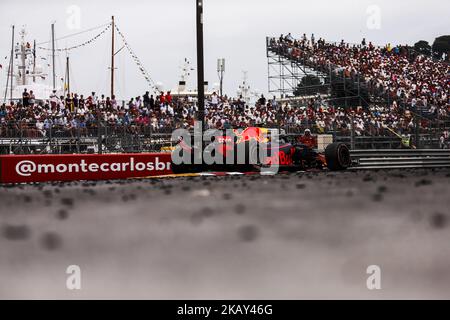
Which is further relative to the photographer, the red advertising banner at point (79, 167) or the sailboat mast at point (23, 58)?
the sailboat mast at point (23, 58)

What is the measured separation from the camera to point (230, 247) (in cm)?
423

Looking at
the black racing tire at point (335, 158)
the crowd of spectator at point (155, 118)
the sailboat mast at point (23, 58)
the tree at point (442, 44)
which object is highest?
the tree at point (442, 44)

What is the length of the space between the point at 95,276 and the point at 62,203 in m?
3.30

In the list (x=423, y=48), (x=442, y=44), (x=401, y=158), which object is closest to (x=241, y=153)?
(x=401, y=158)

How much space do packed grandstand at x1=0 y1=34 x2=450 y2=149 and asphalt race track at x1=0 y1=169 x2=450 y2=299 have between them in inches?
291

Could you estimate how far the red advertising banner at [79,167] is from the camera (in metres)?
14.9

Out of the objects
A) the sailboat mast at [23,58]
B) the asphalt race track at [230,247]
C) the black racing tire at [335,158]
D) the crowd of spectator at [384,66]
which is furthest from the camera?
the sailboat mast at [23,58]

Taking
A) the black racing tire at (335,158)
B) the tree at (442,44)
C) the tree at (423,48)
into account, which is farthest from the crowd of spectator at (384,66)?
the tree at (442,44)

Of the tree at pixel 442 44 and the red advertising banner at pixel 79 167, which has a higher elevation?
the tree at pixel 442 44

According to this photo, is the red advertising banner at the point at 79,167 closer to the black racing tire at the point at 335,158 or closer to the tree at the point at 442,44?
the black racing tire at the point at 335,158

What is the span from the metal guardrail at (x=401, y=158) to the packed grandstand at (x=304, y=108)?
0.93 m

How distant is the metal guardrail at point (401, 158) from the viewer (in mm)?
18594

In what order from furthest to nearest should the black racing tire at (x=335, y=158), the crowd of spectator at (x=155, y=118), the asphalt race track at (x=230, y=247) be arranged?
the crowd of spectator at (x=155, y=118), the black racing tire at (x=335, y=158), the asphalt race track at (x=230, y=247)

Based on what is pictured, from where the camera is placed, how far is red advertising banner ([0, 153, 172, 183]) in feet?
48.8
